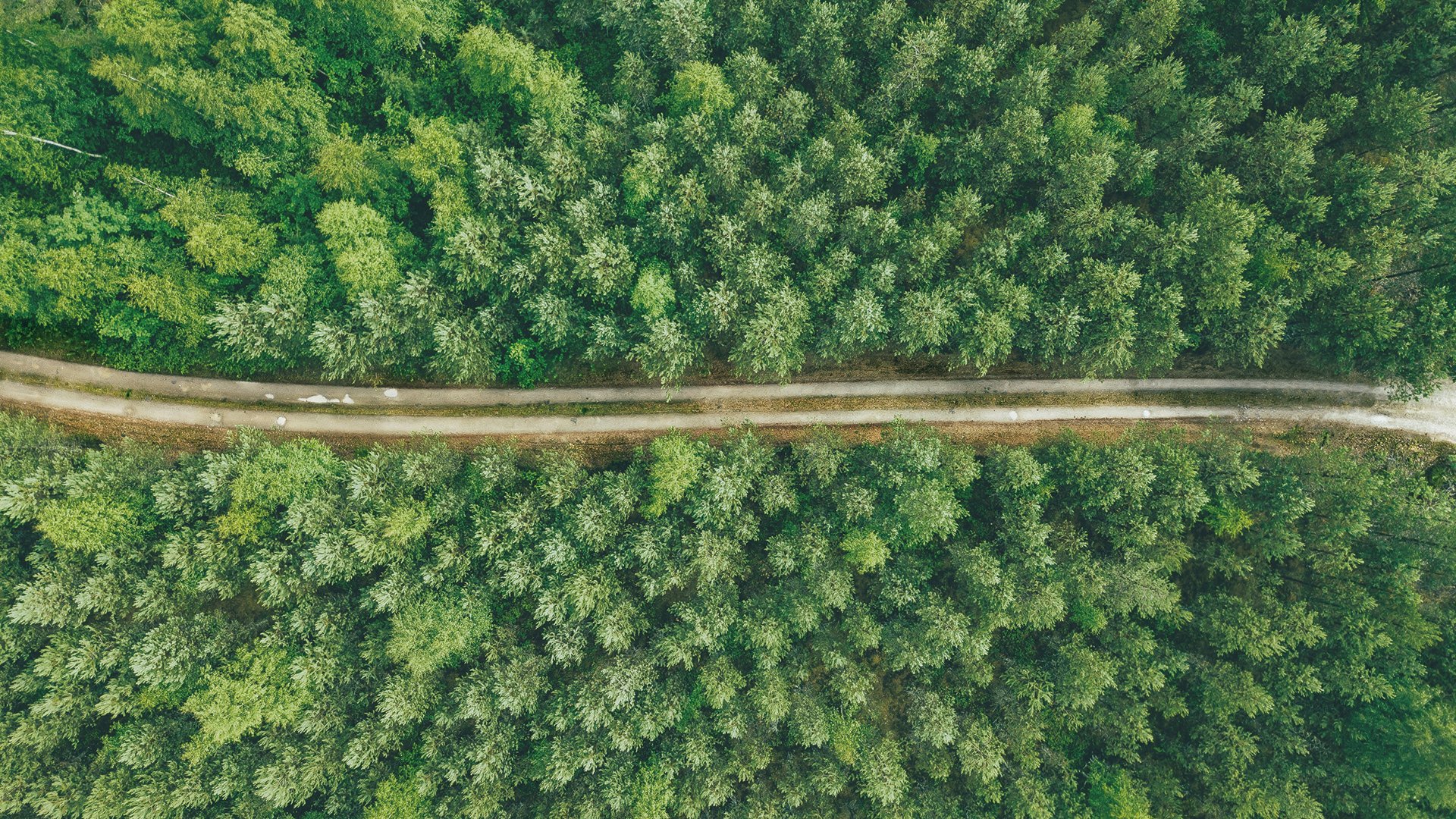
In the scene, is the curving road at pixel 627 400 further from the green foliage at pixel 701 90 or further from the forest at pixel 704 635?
the green foliage at pixel 701 90

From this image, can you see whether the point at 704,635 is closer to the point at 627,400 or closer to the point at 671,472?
the point at 671,472

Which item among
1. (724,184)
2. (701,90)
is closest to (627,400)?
(724,184)

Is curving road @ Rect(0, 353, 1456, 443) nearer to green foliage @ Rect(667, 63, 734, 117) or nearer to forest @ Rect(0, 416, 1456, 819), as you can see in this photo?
forest @ Rect(0, 416, 1456, 819)

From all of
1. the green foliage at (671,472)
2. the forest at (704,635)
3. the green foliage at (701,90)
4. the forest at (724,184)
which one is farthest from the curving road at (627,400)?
the green foliage at (701,90)

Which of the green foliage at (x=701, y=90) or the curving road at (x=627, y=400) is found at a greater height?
the green foliage at (x=701, y=90)

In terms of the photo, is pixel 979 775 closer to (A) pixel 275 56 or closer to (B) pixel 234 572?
(B) pixel 234 572

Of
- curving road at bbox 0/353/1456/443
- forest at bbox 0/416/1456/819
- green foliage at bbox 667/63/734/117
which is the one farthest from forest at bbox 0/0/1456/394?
forest at bbox 0/416/1456/819

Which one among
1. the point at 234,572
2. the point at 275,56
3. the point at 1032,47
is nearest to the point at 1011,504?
the point at 1032,47
